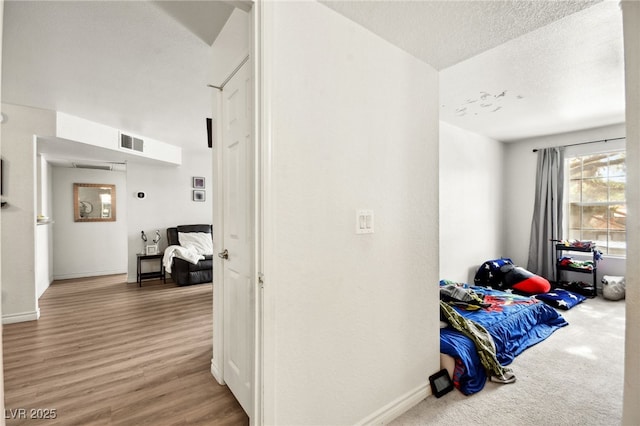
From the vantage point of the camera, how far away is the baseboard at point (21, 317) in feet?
10.9

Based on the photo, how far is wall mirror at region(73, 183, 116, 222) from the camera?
588cm

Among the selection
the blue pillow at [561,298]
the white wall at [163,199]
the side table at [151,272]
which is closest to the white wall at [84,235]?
the white wall at [163,199]

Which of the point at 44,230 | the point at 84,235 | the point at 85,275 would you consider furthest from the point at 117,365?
the point at 84,235

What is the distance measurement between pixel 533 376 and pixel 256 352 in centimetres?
218

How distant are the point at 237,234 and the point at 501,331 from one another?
2.37 meters

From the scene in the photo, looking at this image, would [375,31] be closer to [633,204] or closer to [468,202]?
[633,204]

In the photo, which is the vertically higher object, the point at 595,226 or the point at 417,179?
the point at 417,179

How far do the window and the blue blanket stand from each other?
2188 mm

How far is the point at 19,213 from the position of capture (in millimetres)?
3439

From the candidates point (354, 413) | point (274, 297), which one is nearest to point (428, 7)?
point (274, 297)

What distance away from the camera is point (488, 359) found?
2.32m

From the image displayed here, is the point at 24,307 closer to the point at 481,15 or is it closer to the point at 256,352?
the point at 256,352

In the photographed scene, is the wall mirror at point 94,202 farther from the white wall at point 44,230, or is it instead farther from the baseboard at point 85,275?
the baseboard at point 85,275

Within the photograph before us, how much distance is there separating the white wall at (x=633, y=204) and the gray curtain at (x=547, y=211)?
4.37 metres
